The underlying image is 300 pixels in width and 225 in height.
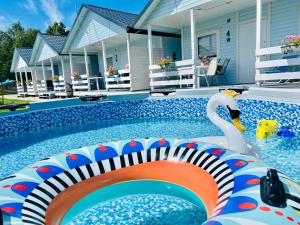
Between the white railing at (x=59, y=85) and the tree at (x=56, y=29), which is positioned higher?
the tree at (x=56, y=29)

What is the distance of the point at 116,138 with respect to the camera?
6.80 m

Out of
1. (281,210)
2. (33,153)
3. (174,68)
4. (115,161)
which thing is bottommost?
(33,153)

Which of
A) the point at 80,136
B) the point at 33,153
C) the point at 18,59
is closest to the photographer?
the point at 33,153

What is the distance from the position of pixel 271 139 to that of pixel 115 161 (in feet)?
13.4

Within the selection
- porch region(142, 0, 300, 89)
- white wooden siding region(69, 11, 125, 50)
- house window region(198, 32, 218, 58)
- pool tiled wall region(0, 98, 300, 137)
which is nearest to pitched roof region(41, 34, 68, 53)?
white wooden siding region(69, 11, 125, 50)

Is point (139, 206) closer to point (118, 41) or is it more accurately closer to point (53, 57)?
point (118, 41)

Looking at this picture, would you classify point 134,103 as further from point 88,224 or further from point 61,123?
point 88,224

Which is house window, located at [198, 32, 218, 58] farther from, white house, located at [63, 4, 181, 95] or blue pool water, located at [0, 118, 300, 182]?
blue pool water, located at [0, 118, 300, 182]

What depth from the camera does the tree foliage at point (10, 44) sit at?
4091 cm

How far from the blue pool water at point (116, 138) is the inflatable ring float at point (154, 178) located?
6.06 feet

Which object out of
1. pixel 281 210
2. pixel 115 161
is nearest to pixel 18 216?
pixel 115 161

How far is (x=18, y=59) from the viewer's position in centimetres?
2512

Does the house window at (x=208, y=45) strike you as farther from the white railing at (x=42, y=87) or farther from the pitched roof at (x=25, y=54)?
the pitched roof at (x=25, y=54)

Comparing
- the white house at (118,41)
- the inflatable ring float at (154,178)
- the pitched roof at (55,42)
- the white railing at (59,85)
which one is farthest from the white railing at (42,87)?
the inflatable ring float at (154,178)
